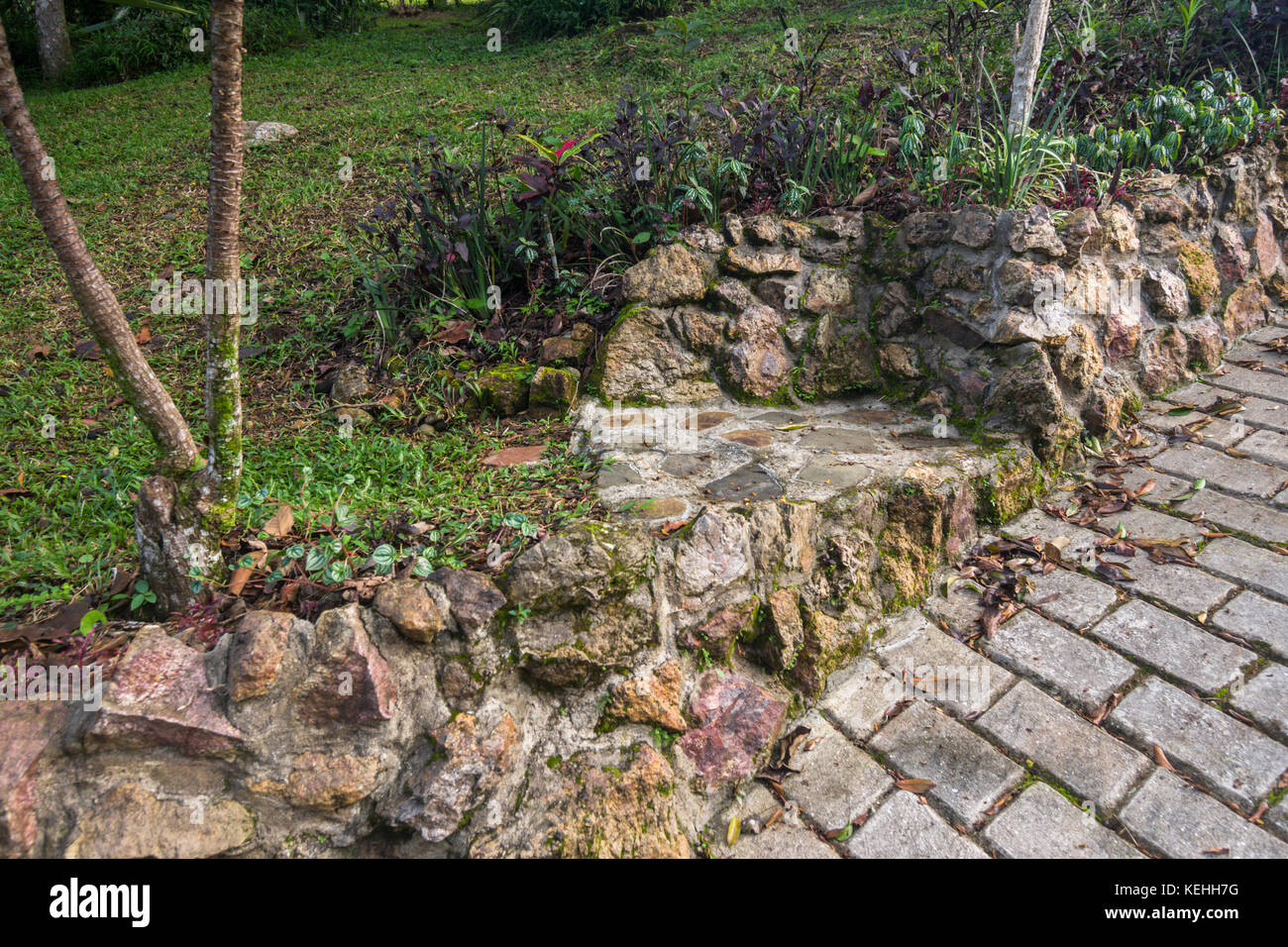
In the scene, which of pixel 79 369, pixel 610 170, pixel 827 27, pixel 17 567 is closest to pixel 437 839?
pixel 17 567

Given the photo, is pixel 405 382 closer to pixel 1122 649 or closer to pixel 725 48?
pixel 1122 649

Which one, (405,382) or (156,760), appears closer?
(156,760)

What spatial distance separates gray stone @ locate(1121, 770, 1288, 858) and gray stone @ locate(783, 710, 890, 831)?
24.3 inches

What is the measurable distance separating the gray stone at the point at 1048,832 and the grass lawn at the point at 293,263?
4.78 ft

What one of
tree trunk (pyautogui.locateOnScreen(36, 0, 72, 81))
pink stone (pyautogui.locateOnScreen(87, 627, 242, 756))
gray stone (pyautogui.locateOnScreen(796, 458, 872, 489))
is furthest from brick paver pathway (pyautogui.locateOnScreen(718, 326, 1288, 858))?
tree trunk (pyautogui.locateOnScreen(36, 0, 72, 81))

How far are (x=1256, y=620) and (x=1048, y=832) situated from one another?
1103 millimetres

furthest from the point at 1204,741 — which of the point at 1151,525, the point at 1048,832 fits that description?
the point at 1151,525

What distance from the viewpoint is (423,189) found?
410cm

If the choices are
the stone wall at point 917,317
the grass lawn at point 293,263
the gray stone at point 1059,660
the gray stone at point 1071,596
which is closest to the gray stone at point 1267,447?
the stone wall at point 917,317

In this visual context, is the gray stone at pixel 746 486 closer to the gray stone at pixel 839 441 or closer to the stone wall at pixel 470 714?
the stone wall at pixel 470 714

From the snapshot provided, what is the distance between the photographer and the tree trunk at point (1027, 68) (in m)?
3.55

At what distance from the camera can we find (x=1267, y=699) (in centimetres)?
227

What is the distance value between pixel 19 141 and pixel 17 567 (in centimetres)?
114

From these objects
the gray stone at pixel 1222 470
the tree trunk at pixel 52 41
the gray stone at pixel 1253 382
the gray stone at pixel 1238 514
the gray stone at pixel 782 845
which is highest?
the tree trunk at pixel 52 41
